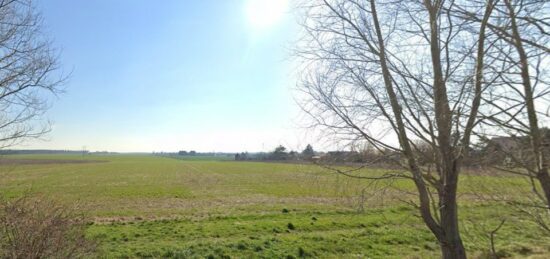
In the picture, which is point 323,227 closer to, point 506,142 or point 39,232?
point 506,142

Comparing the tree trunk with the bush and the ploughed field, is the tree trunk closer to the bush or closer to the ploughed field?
the ploughed field

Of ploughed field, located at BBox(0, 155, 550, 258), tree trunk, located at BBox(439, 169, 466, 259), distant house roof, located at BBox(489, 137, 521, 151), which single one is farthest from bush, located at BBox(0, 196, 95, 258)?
distant house roof, located at BBox(489, 137, 521, 151)

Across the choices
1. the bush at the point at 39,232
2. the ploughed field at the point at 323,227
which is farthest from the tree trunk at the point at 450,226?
the bush at the point at 39,232

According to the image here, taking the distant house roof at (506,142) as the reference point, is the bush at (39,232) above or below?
below

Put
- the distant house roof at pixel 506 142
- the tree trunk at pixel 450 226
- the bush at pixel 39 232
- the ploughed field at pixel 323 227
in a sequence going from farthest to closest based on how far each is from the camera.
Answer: the ploughed field at pixel 323 227 < the tree trunk at pixel 450 226 < the bush at pixel 39 232 < the distant house roof at pixel 506 142

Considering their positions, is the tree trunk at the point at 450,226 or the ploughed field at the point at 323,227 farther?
the ploughed field at the point at 323,227

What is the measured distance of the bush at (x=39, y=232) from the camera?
4746 millimetres

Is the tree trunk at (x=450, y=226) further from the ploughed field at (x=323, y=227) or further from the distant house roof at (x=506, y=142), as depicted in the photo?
the distant house roof at (x=506, y=142)

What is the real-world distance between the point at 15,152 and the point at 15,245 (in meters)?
3.83

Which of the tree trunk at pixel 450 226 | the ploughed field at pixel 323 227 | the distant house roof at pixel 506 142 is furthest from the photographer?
the ploughed field at pixel 323 227

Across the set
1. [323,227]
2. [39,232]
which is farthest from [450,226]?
[323,227]

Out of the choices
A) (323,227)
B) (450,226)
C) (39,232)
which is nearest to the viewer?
(39,232)

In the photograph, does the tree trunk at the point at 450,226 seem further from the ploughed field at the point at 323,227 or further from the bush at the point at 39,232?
the bush at the point at 39,232

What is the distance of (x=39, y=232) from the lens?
4.82 m
